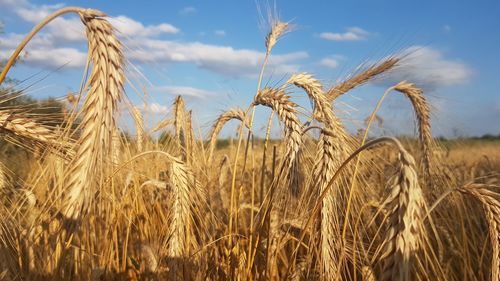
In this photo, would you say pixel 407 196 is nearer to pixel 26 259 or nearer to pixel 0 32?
pixel 26 259

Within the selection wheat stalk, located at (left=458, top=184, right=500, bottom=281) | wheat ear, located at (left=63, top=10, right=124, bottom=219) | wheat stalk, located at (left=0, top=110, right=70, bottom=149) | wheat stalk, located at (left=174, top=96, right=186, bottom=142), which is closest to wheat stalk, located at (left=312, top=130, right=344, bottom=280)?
wheat stalk, located at (left=458, top=184, right=500, bottom=281)

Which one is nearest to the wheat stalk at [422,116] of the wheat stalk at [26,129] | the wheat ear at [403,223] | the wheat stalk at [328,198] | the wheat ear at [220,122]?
the wheat ear at [220,122]

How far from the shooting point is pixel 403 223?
1276 millimetres

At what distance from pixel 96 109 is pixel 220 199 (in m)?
1.79

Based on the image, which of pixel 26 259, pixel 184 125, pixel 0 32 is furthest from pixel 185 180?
pixel 0 32

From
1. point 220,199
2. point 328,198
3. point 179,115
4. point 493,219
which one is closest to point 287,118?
point 328,198

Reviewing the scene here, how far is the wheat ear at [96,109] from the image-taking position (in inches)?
56.8

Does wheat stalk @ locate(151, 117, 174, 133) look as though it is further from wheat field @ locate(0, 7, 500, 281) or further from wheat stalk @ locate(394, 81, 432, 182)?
wheat stalk @ locate(394, 81, 432, 182)

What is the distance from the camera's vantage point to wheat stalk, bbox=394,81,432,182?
3314mm

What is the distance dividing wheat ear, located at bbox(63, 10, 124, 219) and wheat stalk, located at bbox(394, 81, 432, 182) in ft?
7.28

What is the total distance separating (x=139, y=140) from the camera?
11.8 ft

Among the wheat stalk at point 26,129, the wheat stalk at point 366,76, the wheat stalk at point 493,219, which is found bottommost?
the wheat stalk at point 493,219

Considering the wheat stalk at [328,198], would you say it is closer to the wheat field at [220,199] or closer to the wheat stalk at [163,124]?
the wheat field at [220,199]

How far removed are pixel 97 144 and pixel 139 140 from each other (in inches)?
83.9
